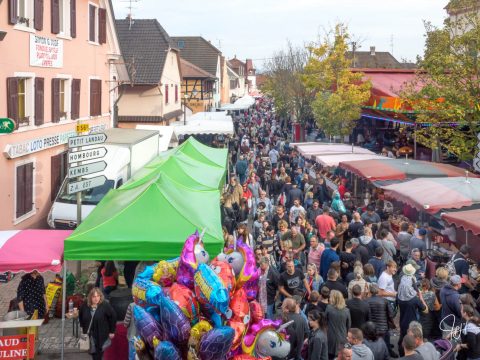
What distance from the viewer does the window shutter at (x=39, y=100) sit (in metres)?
17.7

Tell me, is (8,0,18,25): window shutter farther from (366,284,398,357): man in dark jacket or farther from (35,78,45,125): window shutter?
(366,284,398,357): man in dark jacket

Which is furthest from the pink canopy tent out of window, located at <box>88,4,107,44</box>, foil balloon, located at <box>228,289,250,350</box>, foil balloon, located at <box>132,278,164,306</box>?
foil balloon, located at <box>132,278,164,306</box>

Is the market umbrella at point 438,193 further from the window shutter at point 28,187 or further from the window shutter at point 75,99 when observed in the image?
the window shutter at point 75,99

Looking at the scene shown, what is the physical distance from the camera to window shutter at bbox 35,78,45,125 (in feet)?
58.1

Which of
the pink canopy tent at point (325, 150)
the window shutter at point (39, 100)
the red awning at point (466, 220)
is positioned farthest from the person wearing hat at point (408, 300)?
the pink canopy tent at point (325, 150)

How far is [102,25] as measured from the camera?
24125 millimetres

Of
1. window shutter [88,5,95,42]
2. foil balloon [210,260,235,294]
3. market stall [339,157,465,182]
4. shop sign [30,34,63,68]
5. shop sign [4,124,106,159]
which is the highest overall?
window shutter [88,5,95,42]

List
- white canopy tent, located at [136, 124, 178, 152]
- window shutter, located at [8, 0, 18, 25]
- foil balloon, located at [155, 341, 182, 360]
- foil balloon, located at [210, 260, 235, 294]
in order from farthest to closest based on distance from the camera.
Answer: white canopy tent, located at [136, 124, 178, 152], window shutter, located at [8, 0, 18, 25], foil balloon, located at [210, 260, 235, 294], foil balloon, located at [155, 341, 182, 360]

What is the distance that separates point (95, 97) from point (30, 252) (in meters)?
15.2

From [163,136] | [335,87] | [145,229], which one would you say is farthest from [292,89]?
[145,229]

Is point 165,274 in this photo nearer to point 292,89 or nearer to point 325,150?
point 325,150

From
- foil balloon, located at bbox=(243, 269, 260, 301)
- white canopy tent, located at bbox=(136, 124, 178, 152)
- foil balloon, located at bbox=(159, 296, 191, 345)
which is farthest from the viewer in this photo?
white canopy tent, located at bbox=(136, 124, 178, 152)

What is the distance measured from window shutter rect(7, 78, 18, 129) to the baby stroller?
11631mm

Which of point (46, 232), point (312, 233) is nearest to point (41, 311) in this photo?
point (46, 232)
